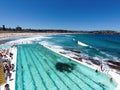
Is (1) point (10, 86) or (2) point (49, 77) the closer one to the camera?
(1) point (10, 86)

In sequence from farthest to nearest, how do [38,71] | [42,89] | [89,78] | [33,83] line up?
1. [38,71]
2. [89,78]
3. [33,83]
4. [42,89]

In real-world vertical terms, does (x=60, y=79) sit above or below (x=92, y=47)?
above

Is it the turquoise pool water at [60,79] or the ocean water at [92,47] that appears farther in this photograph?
the ocean water at [92,47]

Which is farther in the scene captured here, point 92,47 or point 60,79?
point 92,47

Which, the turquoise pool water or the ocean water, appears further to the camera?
the ocean water

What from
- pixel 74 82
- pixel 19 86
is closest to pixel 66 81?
pixel 74 82

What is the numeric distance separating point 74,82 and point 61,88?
4.68 feet

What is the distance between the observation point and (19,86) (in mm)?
10930

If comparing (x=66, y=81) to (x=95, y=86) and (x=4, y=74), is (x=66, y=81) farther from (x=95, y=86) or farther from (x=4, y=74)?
(x=4, y=74)

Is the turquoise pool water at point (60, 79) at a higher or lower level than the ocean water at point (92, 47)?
higher

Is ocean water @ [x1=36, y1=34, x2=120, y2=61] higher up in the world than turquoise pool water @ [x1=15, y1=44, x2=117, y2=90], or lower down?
lower down

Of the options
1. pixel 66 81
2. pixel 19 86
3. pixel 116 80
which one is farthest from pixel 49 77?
pixel 116 80

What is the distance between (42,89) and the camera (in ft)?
34.5

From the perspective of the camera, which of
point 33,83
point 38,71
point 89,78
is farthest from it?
point 38,71
